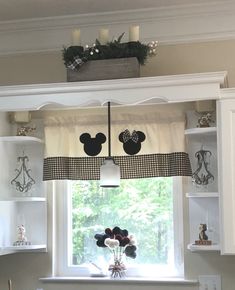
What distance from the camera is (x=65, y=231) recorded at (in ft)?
10.7

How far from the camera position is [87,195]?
3.30 metres

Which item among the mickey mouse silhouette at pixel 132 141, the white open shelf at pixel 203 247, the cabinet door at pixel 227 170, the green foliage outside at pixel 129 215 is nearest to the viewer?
the cabinet door at pixel 227 170

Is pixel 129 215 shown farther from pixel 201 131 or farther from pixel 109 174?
pixel 201 131

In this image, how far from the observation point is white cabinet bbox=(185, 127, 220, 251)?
3012 mm

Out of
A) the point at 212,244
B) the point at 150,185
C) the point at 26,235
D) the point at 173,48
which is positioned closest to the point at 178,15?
the point at 173,48

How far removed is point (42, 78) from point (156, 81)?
2.78ft

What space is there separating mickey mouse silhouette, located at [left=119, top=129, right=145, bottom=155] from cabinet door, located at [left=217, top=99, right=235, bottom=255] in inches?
19.3

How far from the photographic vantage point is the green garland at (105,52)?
2.85 metres

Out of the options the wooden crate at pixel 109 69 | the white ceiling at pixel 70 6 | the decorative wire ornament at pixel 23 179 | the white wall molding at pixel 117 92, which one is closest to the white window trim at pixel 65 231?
the decorative wire ornament at pixel 23 179

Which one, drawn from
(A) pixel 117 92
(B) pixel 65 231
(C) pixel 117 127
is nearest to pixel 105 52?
(A) pixel 117 92

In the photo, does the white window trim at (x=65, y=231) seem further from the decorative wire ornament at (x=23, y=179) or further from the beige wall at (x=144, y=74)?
the decorative wire ornament at (x=23, y=179)

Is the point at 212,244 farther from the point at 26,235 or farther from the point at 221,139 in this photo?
the point at 26,235

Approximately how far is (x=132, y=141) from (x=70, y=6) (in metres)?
0.84

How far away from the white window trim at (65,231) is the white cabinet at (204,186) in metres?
0.09
